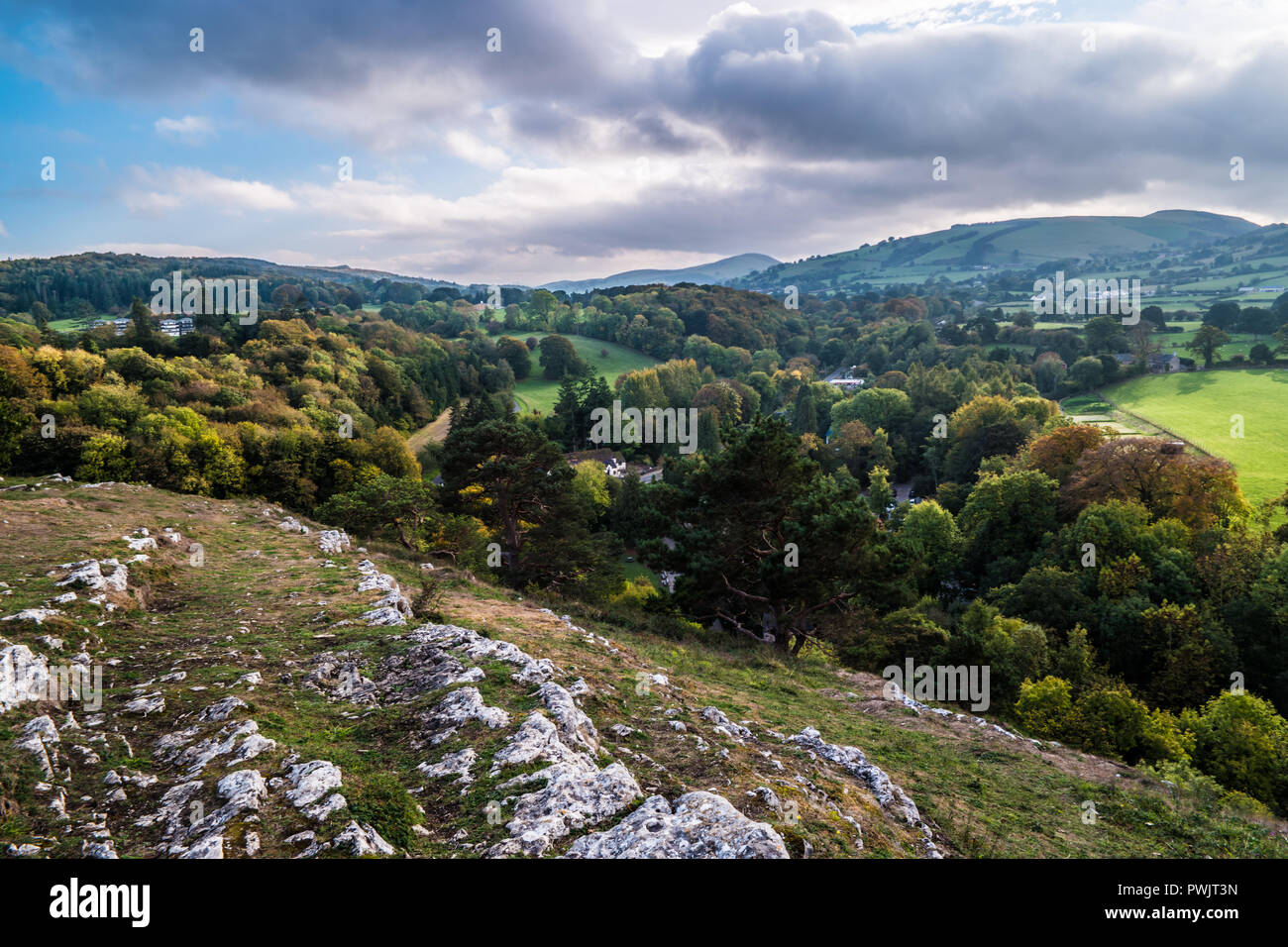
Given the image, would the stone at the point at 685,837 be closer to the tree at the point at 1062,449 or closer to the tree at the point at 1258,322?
the tree at the point at 1062,449

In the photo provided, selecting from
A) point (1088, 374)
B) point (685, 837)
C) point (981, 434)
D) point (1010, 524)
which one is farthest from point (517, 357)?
point (685, 837)

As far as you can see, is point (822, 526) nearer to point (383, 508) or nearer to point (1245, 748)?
point (1245, 748)

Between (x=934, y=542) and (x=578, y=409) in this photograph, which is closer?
(x=934, y=542)

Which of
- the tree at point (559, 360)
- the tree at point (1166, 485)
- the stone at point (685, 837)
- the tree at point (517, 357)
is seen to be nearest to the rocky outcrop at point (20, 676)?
the stone at point (685, 837)

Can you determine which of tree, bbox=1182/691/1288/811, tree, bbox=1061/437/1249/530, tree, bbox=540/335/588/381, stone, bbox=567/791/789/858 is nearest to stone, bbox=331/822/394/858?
stone, bbox=567/791/789/858

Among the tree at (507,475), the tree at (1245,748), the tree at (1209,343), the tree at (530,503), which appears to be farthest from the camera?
the tree at (1209,343)
